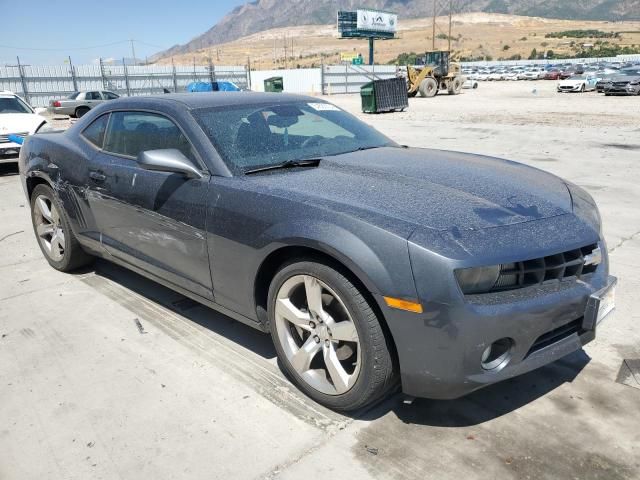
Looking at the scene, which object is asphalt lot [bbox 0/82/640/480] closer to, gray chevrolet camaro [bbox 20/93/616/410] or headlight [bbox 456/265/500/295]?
gray chevrolet camaro [bbox 20/93/616/410]

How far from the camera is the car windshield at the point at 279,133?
126 inches

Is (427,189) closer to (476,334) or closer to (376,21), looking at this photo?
(476,334)

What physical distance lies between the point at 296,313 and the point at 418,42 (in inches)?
5628

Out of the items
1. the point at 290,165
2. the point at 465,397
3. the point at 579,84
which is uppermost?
the point at 290,165

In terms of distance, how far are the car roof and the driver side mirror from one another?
48cm

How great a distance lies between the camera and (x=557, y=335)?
2.45 meters

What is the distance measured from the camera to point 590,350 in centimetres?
330

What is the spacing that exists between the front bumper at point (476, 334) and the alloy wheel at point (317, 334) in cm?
29

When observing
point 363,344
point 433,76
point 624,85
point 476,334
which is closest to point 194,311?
point 363,344

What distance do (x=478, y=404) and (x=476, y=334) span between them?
0.77 meters

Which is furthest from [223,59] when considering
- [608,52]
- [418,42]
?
[608,52]

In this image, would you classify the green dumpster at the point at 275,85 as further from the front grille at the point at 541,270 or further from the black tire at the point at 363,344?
A: the front grille at the point at 541,270

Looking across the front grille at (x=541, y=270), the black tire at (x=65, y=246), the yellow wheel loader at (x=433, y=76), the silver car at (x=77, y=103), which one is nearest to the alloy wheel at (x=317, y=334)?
the front grille at (x=541, y=270)

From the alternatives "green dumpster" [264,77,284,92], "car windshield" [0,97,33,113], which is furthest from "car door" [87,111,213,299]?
"green dumpster" [264,77,284,92]
